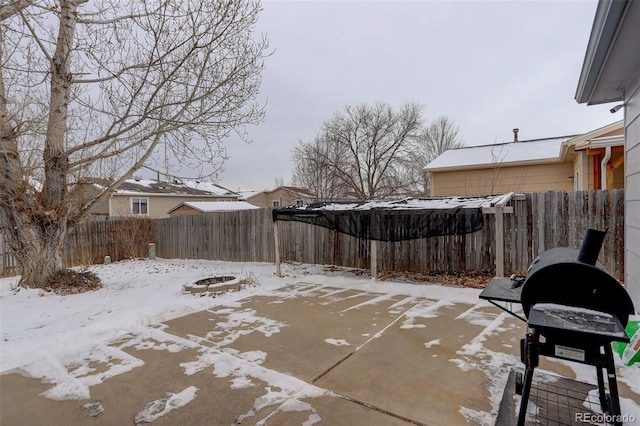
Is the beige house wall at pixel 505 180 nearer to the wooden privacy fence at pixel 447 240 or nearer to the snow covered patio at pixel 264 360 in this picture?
the wooden privacy fence at pixel 447 240

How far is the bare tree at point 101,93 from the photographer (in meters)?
A: 5.27

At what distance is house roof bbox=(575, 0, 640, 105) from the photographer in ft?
6.36

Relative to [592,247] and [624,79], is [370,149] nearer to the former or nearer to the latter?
[624,79]

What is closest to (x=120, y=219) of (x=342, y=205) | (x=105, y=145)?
(x=105, y=145)

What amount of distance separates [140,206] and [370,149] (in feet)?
44.3

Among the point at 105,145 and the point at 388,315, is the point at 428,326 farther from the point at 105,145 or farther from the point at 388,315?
the point at 105,145

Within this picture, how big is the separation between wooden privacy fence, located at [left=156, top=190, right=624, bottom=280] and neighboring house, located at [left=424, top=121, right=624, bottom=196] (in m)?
1.90

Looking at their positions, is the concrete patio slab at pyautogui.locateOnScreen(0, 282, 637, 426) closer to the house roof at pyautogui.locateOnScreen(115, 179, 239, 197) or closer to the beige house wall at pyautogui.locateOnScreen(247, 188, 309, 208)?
the house roof at pyautogui.locateOnScreen(115, 179, 239, 197)

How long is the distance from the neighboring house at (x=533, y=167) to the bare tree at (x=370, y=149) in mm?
5862

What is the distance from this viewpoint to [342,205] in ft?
21.8

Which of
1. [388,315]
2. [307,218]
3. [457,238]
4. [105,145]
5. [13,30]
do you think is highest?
[13,30]

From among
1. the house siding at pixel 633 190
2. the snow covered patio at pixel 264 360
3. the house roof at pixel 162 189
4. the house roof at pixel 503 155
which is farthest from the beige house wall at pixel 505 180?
the house roof at pixel 162 189

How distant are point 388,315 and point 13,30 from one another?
6762 mm

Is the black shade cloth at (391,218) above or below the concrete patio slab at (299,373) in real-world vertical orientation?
above
